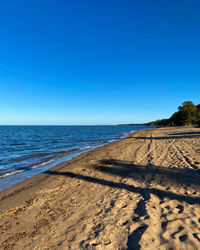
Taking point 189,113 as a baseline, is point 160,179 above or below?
below

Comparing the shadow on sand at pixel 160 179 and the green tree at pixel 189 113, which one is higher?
the green tree at pixel 189 113

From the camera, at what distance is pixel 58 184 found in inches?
301

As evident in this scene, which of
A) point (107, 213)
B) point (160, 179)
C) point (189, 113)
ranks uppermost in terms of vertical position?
point (189, 113)

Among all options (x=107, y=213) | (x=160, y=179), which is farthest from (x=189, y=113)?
(x=107, y=213)

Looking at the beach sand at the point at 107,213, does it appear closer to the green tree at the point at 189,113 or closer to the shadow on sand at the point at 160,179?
the shadow on sand at the point at 160,179

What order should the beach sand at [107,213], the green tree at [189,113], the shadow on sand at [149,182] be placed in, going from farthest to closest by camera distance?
the green tree at [189,113], the shadow on sand at [149,182], the beach sand at [107,213]

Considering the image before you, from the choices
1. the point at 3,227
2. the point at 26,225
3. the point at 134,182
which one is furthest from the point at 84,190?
the point at 3,227

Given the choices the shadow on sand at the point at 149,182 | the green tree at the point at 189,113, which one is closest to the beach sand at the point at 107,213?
the shadow on sand at the point at 149,182

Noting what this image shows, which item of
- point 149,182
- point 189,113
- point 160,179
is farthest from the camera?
point 189,113

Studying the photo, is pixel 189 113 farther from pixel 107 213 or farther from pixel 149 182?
pixel 107 213

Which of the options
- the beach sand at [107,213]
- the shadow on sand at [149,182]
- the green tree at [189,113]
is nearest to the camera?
the beach sand at [107,213]

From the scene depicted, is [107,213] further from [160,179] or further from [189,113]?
[189,113]

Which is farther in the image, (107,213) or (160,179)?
(160,179)

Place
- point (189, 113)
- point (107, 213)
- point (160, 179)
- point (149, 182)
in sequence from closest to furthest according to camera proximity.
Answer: point (107, 213)
point (149, 182)
point (160, 179)
point (189, 113)
